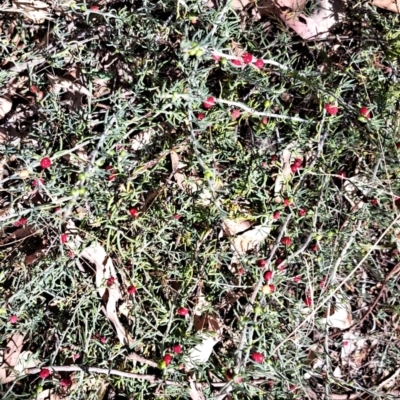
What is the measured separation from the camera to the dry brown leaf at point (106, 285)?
3.00 m

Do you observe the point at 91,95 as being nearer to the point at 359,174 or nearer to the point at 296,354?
the point at 359,174

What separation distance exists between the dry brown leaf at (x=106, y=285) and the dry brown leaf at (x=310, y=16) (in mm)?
1717

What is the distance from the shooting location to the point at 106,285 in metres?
3.00

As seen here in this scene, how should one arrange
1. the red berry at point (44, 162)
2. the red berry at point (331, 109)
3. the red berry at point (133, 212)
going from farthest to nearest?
the red berry at point (133, 212) < the red berry at point (331, 109) < the red berry at point (44, 162)

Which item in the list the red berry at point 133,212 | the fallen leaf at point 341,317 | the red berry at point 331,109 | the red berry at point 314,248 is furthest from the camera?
the fallen leaf at point 341,317

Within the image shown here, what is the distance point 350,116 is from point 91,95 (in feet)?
4.95

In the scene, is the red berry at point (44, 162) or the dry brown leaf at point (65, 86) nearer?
the red berry at point (44, 162)

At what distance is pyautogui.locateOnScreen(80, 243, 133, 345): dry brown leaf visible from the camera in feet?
9.84

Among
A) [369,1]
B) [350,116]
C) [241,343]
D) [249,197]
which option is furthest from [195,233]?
[369,1]

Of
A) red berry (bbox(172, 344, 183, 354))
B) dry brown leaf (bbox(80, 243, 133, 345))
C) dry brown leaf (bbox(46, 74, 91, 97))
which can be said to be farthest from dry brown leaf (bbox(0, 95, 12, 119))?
red berry (bbox(172, 344, 183, 354))

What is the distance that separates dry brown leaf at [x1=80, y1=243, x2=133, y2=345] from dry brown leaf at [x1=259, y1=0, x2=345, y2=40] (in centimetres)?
172

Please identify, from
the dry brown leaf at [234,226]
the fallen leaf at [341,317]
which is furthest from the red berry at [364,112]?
the fallen leaf at [341,317]

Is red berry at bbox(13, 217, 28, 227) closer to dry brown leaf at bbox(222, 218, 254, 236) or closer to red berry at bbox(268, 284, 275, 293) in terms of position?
dry brown leaf at bbox(222, 218, 254, 236)

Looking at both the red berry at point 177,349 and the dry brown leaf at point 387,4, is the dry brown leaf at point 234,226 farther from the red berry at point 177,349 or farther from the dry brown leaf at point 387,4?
the dry brown leaf at point 387,4
